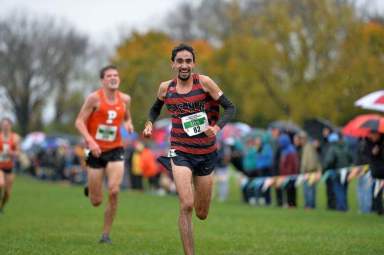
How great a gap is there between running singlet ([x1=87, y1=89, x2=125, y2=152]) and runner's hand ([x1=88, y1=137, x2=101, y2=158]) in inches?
15.5

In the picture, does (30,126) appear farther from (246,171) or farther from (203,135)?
(203,135)

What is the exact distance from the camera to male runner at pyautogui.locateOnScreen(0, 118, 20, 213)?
1780cm

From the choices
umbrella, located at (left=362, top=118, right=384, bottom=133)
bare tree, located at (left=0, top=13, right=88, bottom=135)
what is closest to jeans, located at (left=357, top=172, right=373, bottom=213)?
umbrella, located at (left=362, top=118, right=384, bottom=133)

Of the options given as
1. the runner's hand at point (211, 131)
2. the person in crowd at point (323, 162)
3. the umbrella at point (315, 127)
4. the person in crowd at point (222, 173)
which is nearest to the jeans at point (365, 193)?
the person in crowd at point (323, 162)

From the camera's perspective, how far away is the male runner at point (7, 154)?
58.4ft

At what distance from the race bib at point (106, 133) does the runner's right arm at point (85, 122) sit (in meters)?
0.25

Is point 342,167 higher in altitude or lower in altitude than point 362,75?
lower

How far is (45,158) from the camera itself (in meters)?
45.8

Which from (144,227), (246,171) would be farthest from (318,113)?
(144,227)

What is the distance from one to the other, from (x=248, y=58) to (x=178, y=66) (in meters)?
31.6

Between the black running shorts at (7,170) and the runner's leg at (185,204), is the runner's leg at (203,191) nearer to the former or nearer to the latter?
the runner's leg at (185,204)

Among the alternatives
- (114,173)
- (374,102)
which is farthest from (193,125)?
(374,102)

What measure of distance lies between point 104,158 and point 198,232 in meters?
2.39

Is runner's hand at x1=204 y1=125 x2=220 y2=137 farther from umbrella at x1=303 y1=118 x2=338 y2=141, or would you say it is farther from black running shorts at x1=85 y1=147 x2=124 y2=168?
umbrella at x1=303 y1=118 x2=338 y2=141
